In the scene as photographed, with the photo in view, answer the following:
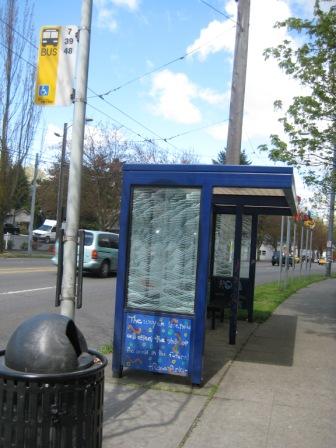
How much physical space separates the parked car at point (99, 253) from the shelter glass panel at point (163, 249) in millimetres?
14131

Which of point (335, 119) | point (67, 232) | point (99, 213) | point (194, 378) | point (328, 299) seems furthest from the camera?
point (99, 213)

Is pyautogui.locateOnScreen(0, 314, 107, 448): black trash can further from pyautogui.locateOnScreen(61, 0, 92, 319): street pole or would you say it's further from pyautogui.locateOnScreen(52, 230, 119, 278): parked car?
pyautogui.locateOnScreen(52, 230, 119, 278): parked car

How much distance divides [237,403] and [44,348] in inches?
122

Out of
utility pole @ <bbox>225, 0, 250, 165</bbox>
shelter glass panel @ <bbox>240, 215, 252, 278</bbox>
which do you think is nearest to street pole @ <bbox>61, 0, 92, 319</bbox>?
utility pole @ <bbox>225, 0, 250, 165</bbox>

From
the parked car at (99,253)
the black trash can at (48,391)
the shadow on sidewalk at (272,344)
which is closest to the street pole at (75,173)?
the black trash can at (48,391)

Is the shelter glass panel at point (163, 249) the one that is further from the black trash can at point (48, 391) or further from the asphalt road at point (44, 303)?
the black trash can at point (48, 391)

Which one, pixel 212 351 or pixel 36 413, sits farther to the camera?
pixel 212 351

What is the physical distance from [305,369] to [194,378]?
1.95 metres

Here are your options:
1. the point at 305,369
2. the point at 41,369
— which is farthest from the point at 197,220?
the point at 41,369

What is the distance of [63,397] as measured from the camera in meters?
2.87

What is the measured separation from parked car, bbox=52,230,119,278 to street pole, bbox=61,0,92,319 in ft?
52.1

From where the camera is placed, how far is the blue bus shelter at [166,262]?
232 inches

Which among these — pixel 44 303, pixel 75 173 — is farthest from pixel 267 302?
pixel 75 173

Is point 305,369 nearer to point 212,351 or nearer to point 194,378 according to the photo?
point 212,351
